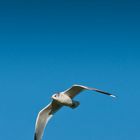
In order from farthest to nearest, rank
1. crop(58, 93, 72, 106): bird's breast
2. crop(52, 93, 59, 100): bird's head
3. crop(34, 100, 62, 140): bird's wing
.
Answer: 1. crop(34, 100, 62, 140): bird's wing
2. crop(52, 93, 59, 100): bird's head
3. crop(58, 93, 72, 106): bird's breast

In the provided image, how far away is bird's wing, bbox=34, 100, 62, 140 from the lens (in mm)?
24141

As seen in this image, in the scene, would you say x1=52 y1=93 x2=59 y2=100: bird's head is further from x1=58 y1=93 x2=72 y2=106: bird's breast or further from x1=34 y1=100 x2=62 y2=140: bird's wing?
x1=34 y1=100 x2=62 y2=140: bird's wing

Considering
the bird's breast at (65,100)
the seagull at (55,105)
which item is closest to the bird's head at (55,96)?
the seagull at (55,105)

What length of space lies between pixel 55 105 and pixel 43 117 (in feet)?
3.24

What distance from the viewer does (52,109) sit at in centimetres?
2417

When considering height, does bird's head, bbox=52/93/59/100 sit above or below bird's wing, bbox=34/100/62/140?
above

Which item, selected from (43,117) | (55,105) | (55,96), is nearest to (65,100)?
(55,96)

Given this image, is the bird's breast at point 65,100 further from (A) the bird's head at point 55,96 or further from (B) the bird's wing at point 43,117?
(B) the bird's wing at point 43,117

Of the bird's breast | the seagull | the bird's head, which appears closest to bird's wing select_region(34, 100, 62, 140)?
the seagull

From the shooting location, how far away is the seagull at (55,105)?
21.9m

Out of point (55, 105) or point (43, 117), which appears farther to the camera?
point (43, 117)

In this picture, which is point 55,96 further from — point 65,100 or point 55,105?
point 55,105

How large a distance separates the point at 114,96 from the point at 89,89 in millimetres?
2843

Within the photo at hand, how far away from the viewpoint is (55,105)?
2398 cm
